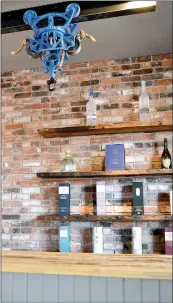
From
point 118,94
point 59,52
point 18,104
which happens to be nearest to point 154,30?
point 118,94

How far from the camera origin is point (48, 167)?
3188 millimetres

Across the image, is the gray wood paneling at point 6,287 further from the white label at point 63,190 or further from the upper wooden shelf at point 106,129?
the upper wooden shelf at point 106,129

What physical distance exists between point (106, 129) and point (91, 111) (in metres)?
0.27

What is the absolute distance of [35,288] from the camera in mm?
1900

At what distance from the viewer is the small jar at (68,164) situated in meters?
3.00

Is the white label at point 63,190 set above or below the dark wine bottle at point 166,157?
below

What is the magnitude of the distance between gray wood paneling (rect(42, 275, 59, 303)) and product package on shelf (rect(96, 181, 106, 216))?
103 cm

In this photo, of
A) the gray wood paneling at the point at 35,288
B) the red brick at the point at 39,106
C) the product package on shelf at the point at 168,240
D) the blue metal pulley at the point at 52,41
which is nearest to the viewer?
the blue metal pulley at the point at 52,41

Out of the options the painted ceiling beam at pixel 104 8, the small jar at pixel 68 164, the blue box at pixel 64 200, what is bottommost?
the blue box at pixel 64 200

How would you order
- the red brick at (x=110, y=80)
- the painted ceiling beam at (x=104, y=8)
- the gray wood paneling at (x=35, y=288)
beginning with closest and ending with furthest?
the gray wood paneling at (x=35, y=288) → the painted ceiling beam at (x=104, y=8) → the red brick at (x=110, y=80)

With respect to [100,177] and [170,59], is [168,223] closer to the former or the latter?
[100,177]

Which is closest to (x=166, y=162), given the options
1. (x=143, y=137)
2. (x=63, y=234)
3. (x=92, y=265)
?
(x=143, y=137)

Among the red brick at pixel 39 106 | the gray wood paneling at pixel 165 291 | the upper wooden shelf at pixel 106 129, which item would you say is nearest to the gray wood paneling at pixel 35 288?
the gray wood paneling at pixel 165 291

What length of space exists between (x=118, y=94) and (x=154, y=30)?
2.26ft
